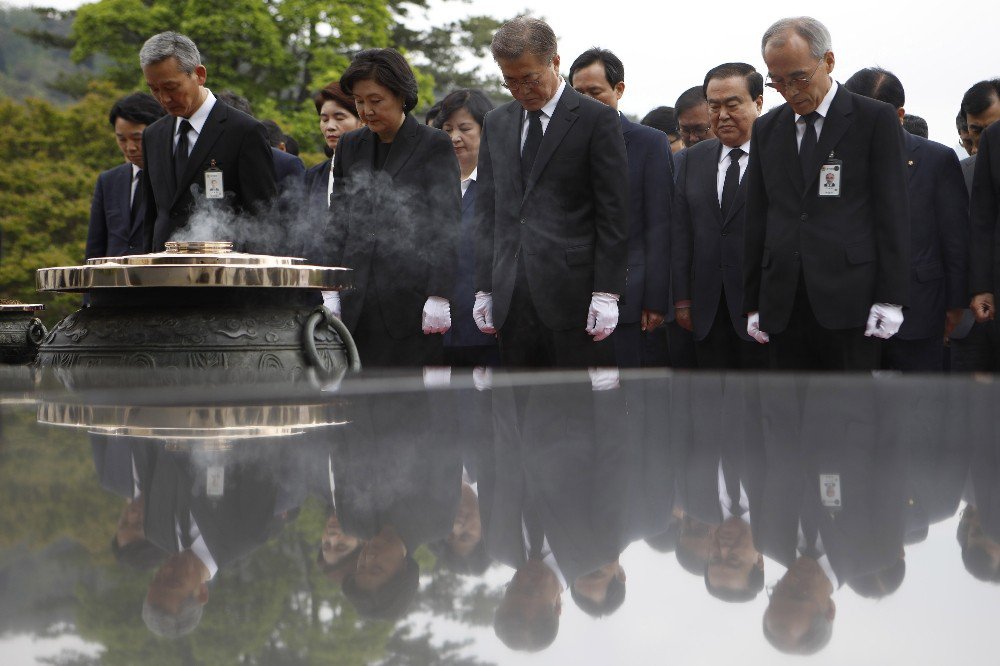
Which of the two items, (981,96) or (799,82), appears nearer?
(799,82)

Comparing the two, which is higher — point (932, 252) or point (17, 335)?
point (932, 252)

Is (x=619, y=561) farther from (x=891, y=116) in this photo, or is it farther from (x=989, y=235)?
(x=989, y=235)

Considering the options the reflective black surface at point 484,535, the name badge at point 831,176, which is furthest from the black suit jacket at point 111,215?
the reflective black surface at point 484,535

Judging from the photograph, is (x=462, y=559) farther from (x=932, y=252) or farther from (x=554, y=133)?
(x=932, y=252)

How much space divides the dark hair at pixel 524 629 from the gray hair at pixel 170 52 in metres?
4.02

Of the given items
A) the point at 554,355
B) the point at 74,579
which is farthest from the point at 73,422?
the point at 554,355

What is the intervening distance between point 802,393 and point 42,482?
59.2 inches

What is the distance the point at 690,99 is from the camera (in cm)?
641

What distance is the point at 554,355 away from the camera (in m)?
3.91

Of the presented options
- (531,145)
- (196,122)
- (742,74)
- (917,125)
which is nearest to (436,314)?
(531,145)

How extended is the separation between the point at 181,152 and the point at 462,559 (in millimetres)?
3778

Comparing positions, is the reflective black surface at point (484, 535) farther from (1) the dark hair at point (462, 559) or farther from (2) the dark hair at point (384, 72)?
(2) the dark hair at point (384, 72)

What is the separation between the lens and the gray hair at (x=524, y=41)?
3.87 metres

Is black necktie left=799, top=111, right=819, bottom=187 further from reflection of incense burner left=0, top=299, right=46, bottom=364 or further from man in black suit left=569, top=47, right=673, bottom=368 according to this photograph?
reflection of incense burner left=0, top=299, right=46, bottom=364
